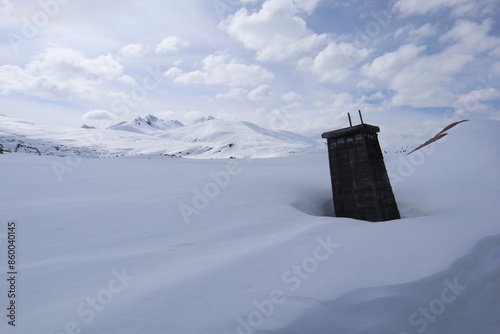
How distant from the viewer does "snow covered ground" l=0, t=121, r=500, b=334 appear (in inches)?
88.4

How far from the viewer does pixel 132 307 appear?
224 centimetres

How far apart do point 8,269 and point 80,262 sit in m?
0.65

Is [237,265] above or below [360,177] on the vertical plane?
below

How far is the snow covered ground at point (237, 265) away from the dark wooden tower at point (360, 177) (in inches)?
36.4

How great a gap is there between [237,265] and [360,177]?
4.07 metres

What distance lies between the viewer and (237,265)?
2.89 meters

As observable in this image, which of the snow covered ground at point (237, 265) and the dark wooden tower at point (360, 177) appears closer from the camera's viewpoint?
the snow covered ground at point (237, 265)

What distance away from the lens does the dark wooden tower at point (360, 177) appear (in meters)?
5.81

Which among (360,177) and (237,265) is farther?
(360,177)

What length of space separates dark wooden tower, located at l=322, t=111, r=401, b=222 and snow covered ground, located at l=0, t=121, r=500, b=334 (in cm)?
92

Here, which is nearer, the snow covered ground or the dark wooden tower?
the snow covered ground

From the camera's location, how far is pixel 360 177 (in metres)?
5.98

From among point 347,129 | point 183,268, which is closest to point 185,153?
point 347,129

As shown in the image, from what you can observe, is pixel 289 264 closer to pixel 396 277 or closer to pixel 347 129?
pixel 396 277
